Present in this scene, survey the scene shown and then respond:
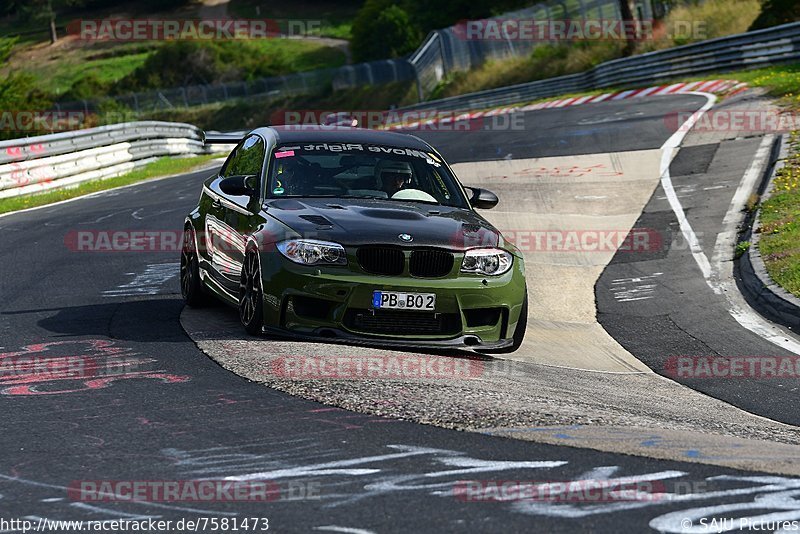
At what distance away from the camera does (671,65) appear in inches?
1476

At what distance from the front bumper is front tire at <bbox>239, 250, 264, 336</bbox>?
0.08m

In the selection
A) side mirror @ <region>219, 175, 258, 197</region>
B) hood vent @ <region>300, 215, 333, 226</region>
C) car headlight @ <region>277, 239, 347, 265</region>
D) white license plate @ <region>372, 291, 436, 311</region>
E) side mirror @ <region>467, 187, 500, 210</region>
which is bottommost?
white license plate @ <region>372, 291, 436, 311</region>

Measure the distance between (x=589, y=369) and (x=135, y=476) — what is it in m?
4.90

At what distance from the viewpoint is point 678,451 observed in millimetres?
5816

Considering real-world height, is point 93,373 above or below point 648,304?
above

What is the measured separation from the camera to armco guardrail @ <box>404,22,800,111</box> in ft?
108

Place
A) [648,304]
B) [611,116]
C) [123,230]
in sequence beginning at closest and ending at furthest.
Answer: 1. [648,304]
2. [123,230]
3. [611,116]

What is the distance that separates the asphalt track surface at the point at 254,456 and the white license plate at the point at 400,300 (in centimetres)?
126

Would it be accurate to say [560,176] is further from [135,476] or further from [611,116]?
[135,476]

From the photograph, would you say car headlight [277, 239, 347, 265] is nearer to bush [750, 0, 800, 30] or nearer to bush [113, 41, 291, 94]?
bush [750, 0, 800, 30]

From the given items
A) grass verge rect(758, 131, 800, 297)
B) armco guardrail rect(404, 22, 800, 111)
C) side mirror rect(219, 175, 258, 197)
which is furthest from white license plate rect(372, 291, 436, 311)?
armco guardrail rect(404, 22, 800, 111)

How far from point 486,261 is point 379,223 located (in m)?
0.81

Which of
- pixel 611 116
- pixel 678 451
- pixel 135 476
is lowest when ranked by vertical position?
pixel 611 116

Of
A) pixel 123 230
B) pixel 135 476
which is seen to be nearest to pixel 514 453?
pixel 135 476
